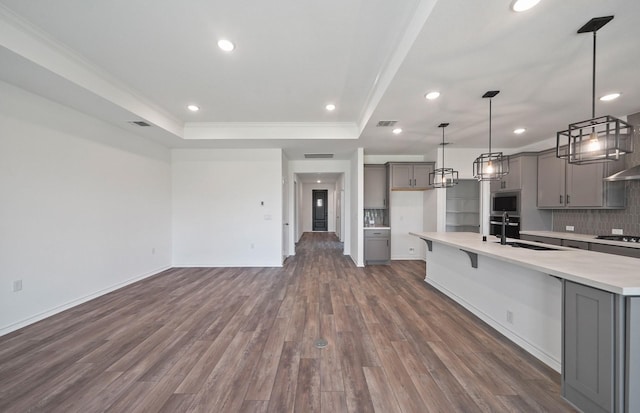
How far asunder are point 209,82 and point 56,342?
10.6 ft

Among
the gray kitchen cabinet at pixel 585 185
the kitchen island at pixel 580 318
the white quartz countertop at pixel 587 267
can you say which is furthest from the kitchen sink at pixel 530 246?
the gray kitchen cabinet at pixel 585 185

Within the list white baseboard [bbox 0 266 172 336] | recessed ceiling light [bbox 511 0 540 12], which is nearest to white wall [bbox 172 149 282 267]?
white baseboard [bbox 0 266 172 336]

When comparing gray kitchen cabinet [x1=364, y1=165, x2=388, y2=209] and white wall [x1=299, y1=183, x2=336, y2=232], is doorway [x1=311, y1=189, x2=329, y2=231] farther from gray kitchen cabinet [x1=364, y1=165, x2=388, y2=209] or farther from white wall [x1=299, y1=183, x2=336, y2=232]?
gray kitchen cabinet [x1=364, y1=165, x2=388, y2=209]

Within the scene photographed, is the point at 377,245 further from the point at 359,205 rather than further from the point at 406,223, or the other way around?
the point at 406,223

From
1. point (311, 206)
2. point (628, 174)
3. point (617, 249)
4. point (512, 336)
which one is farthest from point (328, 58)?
point (311, 206)

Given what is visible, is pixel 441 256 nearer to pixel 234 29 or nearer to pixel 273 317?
pixel 273 317

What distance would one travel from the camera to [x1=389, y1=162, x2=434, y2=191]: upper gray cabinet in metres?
5.47

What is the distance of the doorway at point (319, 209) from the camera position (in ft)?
40.1

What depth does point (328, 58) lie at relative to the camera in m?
2.51

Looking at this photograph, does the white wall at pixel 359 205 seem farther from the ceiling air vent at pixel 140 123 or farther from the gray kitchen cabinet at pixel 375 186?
the ceiling air vent at pixel 140 123

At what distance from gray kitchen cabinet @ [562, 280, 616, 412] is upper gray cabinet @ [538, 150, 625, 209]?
133 inches

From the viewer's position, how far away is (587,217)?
160 inches

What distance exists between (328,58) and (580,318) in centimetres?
296

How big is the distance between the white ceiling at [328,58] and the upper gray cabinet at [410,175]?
1.63 m
